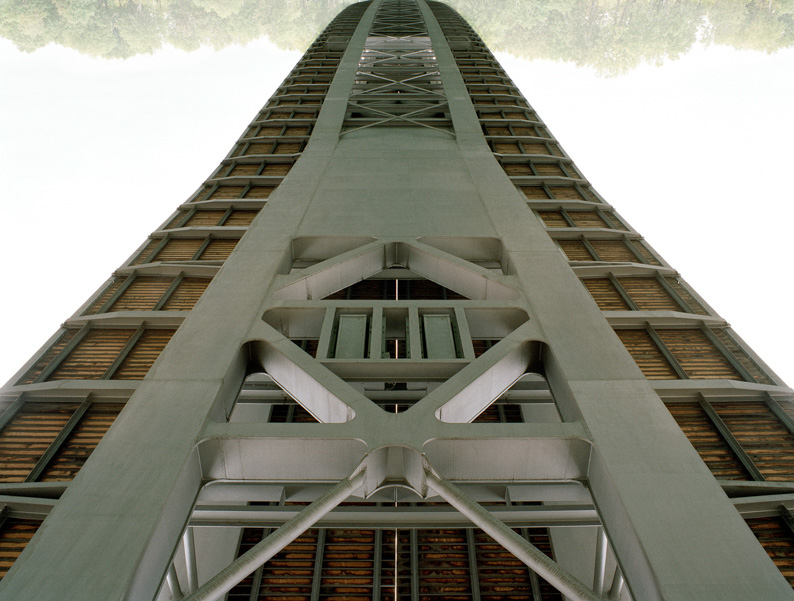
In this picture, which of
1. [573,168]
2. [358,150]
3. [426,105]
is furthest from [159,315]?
[426,105]

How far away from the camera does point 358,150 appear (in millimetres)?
15438

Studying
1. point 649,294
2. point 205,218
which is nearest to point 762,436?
point 649,294

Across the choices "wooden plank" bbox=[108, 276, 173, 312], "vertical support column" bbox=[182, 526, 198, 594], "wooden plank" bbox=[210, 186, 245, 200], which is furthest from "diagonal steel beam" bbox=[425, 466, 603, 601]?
"wooden plank" bbox=[210, 186, 245, 200]

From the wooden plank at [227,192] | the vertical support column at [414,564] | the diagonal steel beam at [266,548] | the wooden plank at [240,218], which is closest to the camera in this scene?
the diagonal steel beam at [266,548]

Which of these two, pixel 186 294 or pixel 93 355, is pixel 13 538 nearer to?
pixel 93 355

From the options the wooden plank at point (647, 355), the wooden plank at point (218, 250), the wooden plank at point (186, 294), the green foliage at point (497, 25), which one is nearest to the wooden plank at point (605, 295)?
the wooden plank at point (647, 355)

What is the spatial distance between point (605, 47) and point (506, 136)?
2278 inches

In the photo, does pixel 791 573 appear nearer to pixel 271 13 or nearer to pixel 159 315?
pixel 159 315

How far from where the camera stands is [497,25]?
6550 centimetres

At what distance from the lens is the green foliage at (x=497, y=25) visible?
54438 mm

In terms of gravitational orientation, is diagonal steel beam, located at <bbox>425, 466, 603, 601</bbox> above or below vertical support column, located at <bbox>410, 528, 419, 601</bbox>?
below

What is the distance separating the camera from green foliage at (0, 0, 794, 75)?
5444 cm

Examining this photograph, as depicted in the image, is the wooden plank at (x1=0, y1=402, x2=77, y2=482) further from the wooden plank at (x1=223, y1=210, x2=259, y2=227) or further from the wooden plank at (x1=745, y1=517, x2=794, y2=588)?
the wooden plank at (x1=745, y1=517, x2=794, y2=588)

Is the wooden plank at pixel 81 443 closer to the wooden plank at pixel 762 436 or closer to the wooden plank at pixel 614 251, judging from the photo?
the wooden plank at pixel 762 436
